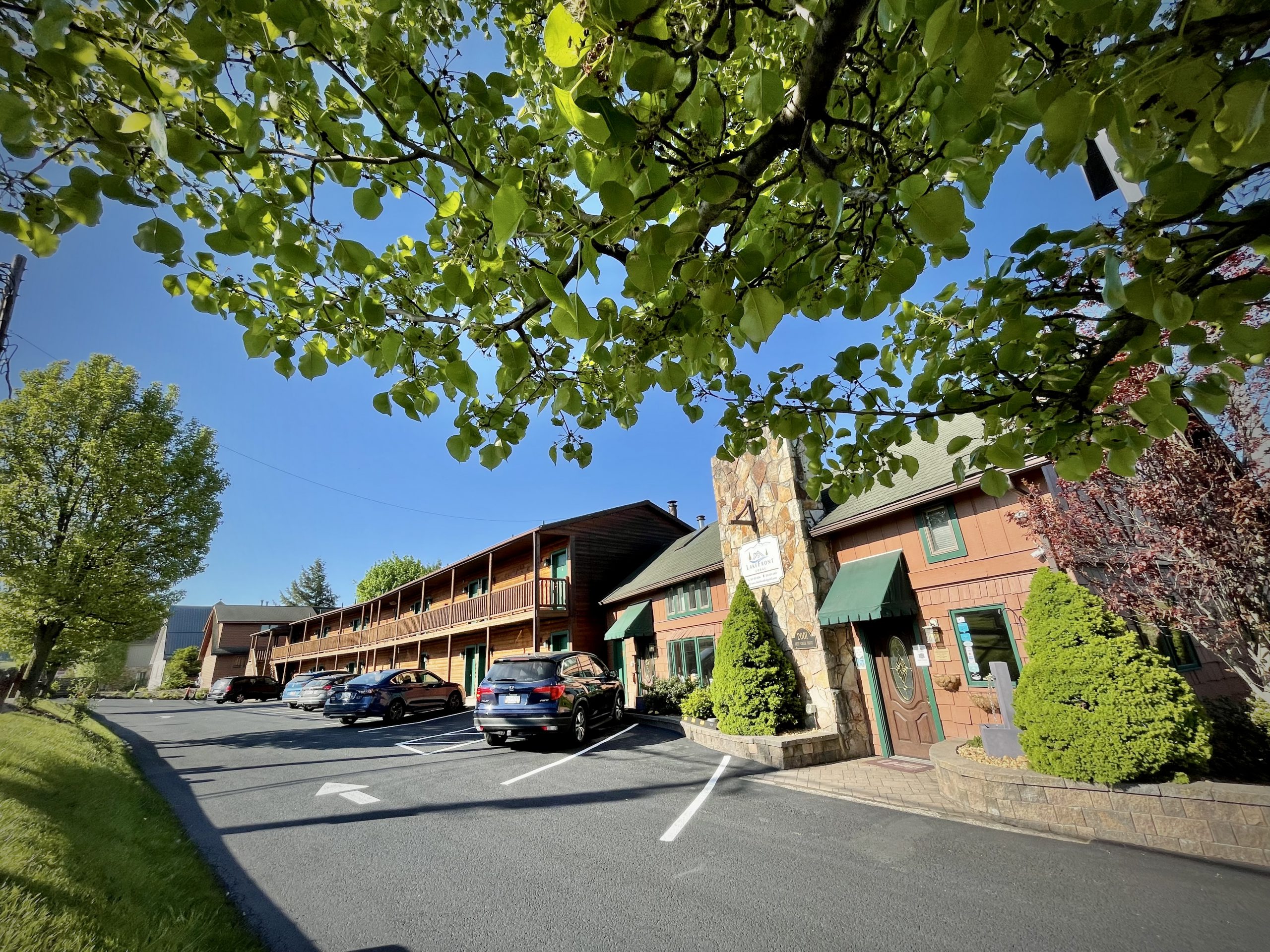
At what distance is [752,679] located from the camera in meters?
9.75

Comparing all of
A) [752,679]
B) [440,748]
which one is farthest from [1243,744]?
[440,748]

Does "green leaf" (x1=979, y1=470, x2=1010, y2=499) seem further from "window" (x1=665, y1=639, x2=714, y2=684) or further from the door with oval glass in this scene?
"window" (x1=665, y1=639, x2=714, y2=684)

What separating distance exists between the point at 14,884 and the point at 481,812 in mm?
4144

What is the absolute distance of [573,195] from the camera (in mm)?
2205

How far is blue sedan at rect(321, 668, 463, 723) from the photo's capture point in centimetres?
1548

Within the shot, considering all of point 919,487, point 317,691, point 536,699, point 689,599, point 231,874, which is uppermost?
point 919,487

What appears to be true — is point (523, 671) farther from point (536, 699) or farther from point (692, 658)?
point (692, 658)

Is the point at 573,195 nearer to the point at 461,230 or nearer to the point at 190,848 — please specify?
the point at 461,230

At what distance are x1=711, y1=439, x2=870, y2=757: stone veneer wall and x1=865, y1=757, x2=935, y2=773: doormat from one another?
0.51 m

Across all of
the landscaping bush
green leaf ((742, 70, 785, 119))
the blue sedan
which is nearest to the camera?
green leaf ((742, 70, 785, 119))

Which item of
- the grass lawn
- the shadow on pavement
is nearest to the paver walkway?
the shadow on pavement

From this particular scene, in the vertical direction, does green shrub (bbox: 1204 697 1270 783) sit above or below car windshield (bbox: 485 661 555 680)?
below

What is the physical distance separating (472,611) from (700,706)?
1150 cm

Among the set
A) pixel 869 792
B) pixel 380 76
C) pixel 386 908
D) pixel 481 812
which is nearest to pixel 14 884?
pixel 386 908
